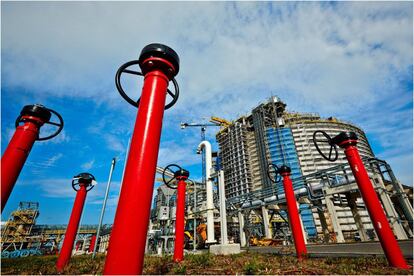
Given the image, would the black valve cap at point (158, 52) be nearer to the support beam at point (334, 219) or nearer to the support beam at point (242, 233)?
the support beam at point (334, 219)

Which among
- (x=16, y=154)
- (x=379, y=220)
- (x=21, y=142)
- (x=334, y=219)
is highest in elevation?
(x=21, y=142)

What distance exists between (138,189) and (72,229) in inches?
279

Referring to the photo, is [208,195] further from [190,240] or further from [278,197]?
[278,197]

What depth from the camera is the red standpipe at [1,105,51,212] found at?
3.42 meters

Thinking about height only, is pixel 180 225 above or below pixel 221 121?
below

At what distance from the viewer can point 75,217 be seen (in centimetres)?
736

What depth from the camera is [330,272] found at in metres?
4.10

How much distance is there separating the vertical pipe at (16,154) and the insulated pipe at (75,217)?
437 centimetres

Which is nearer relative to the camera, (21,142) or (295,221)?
(21,142)

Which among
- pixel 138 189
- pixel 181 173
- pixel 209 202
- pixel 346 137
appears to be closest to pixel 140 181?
pixel 138 189

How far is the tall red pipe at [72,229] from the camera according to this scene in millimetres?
6734

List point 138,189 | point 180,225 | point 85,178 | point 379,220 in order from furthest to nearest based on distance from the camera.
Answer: point 180,225 → point 85,178 → point 379,220 → point 138,189

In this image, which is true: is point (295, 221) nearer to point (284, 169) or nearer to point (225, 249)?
point (284, 169)

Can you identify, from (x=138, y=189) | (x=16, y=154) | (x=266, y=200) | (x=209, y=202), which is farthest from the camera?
(x=266, y=200)
